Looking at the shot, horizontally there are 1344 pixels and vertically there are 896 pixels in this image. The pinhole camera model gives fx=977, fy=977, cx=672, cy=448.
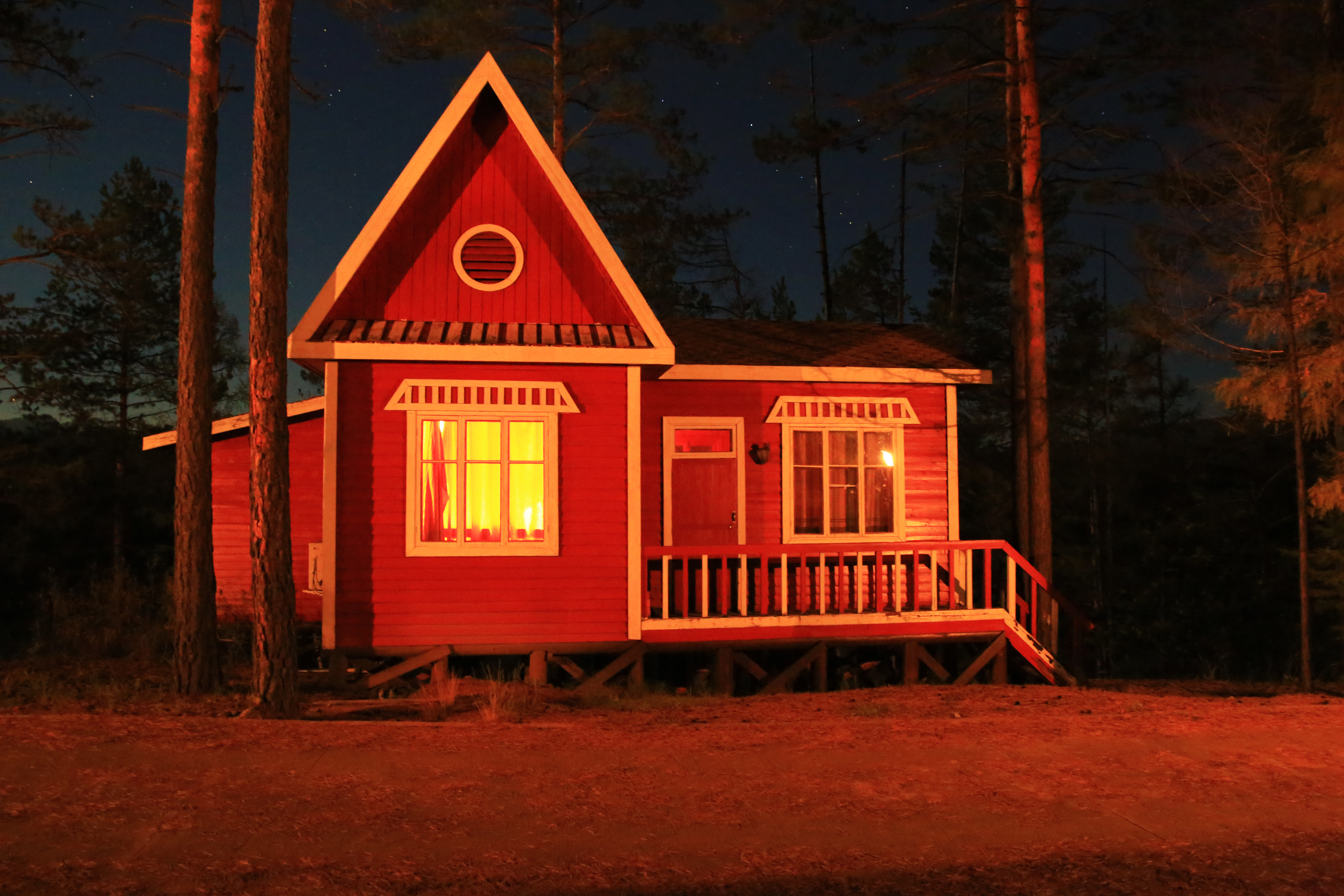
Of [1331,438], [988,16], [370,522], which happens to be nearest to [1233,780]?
Answer: [370,522]

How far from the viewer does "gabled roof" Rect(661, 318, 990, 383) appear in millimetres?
13680

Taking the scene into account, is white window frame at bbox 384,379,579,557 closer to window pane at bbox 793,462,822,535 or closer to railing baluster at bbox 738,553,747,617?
railing baluster at bbox 738,553,747,617

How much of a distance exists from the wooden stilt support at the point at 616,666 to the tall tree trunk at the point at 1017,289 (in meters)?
6.84

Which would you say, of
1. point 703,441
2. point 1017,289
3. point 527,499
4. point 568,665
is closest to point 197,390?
point 527,499

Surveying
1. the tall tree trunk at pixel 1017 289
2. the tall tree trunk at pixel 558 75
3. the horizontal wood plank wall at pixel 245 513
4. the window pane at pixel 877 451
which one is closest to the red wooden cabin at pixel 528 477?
the window pane at pixel 877 451

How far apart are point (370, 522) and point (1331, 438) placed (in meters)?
18.0

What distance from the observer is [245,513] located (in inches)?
651

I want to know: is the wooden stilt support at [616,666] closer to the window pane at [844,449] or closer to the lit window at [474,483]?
the lit window at [474,483]

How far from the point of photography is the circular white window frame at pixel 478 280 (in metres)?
11.5

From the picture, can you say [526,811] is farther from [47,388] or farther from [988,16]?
[47,388]

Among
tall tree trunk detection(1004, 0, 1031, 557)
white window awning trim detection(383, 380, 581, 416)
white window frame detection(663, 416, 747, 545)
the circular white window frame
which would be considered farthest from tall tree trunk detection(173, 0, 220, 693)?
tall tree trunk detection(1004, 0, 1031, 557)

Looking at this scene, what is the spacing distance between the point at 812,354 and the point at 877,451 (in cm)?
175

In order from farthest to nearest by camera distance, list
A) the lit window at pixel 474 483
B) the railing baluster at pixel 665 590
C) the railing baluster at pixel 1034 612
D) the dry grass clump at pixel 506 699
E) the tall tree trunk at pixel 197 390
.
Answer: the railing baluster at pixel 1034 612 < the railing baluster at pixel 665 590 < the lit window at pixel 474 483 < the tall tree trunk at pixel 197 390 < the dry grass clump at pixel 506 699

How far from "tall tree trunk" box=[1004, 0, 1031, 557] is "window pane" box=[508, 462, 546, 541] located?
7.72 metres
